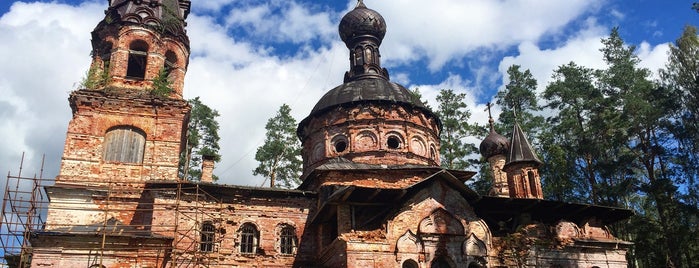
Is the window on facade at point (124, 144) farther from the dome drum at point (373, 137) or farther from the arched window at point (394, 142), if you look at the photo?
the arched window at point (394, 142)

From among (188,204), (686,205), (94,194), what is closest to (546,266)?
(686,205)

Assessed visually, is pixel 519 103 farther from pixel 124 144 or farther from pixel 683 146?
pixel 124 144

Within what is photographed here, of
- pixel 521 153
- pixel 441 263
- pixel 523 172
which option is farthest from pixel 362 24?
pixel 441 263

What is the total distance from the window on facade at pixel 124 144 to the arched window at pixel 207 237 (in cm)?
315

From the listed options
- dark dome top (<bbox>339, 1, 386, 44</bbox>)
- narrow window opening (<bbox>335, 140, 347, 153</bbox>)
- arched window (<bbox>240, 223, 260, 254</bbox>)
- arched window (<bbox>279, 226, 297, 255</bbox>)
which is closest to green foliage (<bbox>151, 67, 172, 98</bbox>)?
arched window (<bbox>240, 223, 260, 254</bbox>)

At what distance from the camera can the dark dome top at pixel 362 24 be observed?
26.8 meters

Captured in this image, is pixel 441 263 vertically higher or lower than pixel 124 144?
lower

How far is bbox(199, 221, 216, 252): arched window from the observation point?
681 inches

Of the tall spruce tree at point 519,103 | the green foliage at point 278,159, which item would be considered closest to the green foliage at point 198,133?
the green foliage at point 278,159

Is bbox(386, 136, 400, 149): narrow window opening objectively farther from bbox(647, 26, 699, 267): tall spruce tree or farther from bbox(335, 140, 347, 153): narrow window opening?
bbox(647, 26, 699, 267): tall spruce tree

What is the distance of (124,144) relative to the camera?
61.7 ft

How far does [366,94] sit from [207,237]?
29.4 feet

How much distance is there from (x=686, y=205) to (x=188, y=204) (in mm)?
17488

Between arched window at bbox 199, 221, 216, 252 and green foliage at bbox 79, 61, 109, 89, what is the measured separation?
617 cm
